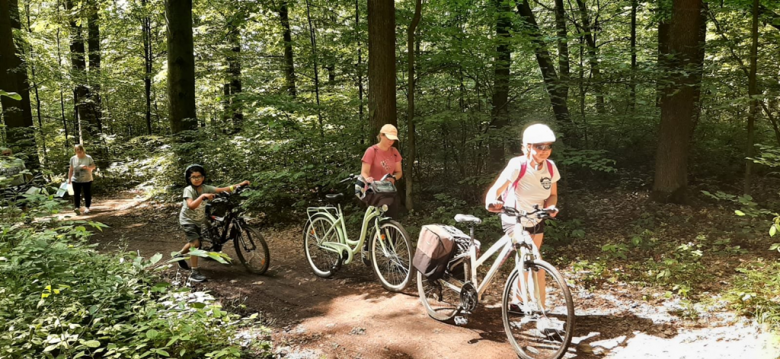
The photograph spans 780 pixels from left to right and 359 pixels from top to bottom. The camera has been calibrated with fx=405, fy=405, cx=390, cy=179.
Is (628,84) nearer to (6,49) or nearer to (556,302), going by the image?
(556,302)

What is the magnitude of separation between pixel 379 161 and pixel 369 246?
1.14m

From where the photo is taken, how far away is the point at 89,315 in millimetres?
3225

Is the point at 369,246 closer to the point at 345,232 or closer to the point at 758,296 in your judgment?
the point at 345,232

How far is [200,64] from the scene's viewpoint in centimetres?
1466

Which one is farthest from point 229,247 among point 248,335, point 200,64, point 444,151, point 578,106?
point 200,64

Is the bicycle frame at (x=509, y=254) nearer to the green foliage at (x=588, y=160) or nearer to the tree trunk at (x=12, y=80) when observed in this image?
the green foliage at (x=588, y=160)

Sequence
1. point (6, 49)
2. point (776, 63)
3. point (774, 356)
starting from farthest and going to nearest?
point (6, 49)
point (776, 63)
point (774, 356)

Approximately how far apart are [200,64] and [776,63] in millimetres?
15548

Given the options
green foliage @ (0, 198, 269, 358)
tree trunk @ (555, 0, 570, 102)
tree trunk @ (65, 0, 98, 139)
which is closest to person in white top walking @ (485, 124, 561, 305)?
green foliage @ (0, 198, 269, 358)

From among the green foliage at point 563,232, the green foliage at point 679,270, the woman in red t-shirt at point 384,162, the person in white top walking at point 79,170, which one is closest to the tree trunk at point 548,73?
the green foliage at point 563,232

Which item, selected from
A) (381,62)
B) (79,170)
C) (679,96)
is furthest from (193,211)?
(679,96)

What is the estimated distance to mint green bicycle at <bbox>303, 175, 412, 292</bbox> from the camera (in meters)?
5.01

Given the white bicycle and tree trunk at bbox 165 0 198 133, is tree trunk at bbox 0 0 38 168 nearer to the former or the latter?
tree trunk at bbox 165 0 198 133

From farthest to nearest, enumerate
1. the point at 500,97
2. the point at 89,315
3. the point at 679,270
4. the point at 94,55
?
the point at 94,55
the point at 500,97
the point at 679,270
the point at 89,315
